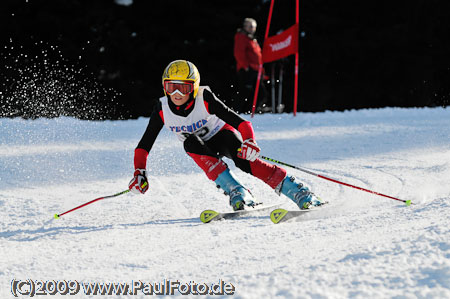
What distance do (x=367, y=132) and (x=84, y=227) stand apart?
182 inches

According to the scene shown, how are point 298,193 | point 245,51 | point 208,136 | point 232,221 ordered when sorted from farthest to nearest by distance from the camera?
→ point 245,51 → point 208,136 → point 298,193 → point 232,221

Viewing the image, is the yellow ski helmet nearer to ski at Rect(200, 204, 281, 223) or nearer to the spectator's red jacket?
ski at Rect(200, 204, 281, 223)

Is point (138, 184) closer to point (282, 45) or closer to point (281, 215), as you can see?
point (281, 215)

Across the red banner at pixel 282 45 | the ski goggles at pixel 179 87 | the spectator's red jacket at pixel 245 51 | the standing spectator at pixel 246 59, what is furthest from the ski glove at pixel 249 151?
the red banner at pixel 282 45

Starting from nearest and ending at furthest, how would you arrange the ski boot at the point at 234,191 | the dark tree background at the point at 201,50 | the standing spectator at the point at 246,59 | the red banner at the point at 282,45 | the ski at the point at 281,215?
the ski at the point at 281,215 < the ski boot at the point at 234,191 < the standing spectator at the point at 246,59 < the red banner at the point at 282,45 < the dark tree background at the point at 201,50

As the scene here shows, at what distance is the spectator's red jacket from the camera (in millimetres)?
8297

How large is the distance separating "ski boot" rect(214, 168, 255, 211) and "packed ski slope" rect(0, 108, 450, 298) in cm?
20

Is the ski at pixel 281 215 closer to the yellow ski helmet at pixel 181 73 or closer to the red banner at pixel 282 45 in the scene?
the yellow ski helmet at pixel 181 73

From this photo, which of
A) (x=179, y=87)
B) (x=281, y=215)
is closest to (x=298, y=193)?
(x=281, y=215)

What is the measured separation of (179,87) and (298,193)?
1046 millimetres

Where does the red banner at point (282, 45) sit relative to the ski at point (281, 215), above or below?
above

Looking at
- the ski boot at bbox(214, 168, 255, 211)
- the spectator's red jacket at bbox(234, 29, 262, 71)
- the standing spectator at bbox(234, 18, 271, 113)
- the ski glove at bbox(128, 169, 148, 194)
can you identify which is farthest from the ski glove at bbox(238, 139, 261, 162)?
the spectator's red jacket at bbox(234, 29, 262, 71)

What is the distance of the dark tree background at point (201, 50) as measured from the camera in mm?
12164

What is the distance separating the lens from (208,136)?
12.1ft
